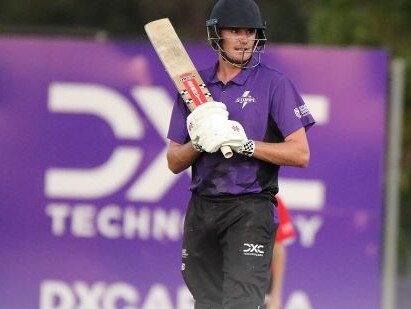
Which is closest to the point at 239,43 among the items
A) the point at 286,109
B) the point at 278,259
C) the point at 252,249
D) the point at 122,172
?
the point at 286,109

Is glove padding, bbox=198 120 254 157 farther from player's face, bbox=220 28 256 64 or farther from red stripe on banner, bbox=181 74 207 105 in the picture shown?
player's face, bbox=220 28 256 64

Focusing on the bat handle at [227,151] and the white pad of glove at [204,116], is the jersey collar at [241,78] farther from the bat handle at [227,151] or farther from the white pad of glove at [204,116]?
the bat handle at [227,151]

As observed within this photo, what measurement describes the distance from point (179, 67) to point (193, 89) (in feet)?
0.62

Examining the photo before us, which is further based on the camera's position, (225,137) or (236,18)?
(236,18)

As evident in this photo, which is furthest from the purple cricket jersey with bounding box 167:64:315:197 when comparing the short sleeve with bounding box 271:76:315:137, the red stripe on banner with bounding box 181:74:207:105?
the red stripe on banner with bounding box 181:74:207:105

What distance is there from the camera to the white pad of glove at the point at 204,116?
582 centimetres

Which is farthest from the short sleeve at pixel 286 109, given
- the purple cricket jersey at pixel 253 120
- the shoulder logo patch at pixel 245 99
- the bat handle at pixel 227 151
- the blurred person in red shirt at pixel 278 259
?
the blurred person in red shirt at pixel 278 259

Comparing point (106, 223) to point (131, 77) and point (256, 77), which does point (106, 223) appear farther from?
point (256, 77)

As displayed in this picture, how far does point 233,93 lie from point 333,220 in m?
3.28

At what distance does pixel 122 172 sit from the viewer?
9117mm

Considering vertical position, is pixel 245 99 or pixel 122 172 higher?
pixel 245 99

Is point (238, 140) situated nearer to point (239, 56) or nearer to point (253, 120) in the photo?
point (253, 120)

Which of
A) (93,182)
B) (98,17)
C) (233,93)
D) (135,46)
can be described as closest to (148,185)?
(93,182)

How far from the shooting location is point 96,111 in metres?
9.09
